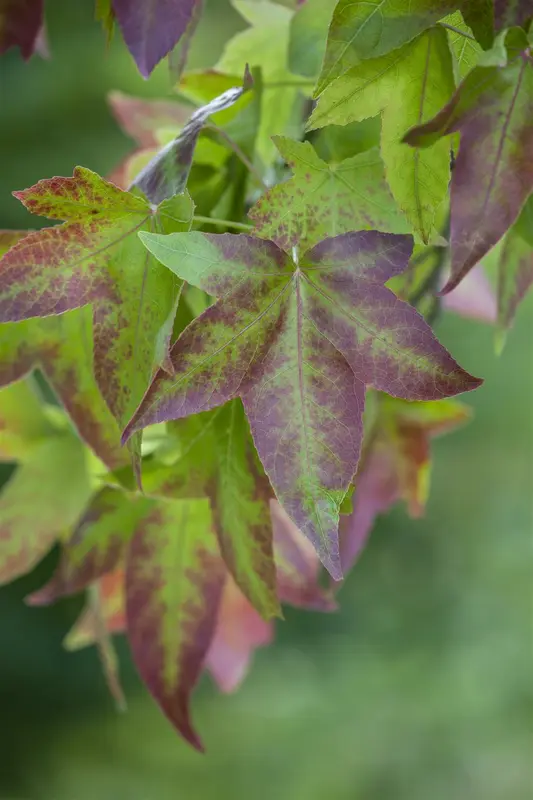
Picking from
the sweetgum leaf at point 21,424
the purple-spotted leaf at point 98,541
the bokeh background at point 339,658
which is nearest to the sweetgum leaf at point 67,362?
the purple-spotted leaf at point 98,541

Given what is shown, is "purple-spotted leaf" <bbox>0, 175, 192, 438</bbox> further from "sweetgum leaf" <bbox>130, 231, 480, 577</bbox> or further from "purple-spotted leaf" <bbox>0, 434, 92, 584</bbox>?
"purple-spotted leaf" <bbox>0, 434, 92, 584</bbox>

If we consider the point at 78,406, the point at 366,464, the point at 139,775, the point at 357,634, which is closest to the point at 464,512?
the point at 357,634

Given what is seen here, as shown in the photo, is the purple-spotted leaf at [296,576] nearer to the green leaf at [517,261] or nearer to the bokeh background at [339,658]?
the green leaf at [517,261]

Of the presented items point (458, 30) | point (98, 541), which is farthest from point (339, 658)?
point (458, 30)

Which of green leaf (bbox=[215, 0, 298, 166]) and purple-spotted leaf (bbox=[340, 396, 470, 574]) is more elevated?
green leaf (bbox=[215, 0, 298, 166])

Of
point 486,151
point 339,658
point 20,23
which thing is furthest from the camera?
point 339,658

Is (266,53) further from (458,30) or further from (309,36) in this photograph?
(458,30)

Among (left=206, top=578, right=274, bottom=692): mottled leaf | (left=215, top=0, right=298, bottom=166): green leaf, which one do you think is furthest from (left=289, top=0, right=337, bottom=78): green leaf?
(left=206, top=578, right=274, bottom=692): mottled leaf
